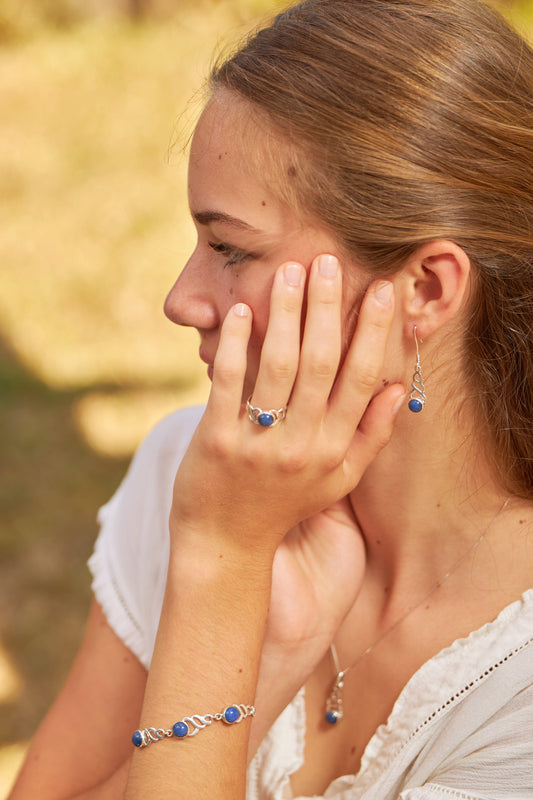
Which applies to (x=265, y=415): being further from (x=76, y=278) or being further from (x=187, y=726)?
(x=76, y=278)

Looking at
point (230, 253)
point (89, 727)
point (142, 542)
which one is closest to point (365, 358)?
point (230, 253)

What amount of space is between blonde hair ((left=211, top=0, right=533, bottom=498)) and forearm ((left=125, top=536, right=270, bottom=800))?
2.35 ft

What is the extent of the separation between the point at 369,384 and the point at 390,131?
1.63 ft

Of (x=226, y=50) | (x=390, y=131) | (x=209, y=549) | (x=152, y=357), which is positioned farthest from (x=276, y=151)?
(x=152, y=357)

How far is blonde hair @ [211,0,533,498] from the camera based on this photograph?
1.70m

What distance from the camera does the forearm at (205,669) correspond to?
1711mm

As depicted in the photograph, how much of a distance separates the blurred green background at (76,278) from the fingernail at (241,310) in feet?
2.09

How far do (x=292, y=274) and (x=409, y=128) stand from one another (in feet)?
1.17

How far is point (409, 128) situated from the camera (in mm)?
1692

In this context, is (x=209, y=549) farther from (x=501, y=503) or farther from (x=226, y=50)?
(x=226, y=50)

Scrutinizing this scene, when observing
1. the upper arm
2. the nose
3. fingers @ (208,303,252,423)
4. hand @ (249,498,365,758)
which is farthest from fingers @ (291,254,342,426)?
the upper arm

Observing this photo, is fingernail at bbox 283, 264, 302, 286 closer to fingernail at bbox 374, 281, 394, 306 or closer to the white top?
fingernail at bbox 374, 281, 394, 306

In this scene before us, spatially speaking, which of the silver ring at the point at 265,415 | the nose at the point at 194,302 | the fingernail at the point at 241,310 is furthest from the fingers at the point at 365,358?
the nose at the point at 194,302

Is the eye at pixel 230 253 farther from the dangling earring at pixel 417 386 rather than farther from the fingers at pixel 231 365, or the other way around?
the dangling earring at pixel 417 386
